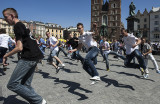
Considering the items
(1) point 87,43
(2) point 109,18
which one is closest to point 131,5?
(1) point 87,43

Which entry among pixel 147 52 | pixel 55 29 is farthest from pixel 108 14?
pixel 147 52

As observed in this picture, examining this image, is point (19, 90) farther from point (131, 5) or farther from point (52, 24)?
point (52, 24)

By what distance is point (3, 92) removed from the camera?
3.82m

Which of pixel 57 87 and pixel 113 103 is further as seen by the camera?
pixel 57 87

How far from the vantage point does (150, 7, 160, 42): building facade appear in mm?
61812

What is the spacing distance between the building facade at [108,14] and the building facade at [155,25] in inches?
592

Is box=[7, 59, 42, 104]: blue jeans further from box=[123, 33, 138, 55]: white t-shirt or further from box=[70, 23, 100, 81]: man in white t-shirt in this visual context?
box=[123, 33, 138, 55]: white t-shirt

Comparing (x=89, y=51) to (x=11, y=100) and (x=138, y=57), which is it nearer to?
(x=138, y=57)

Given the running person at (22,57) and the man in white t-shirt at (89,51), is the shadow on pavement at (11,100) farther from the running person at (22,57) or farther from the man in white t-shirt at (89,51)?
the man in white t-shirt at (89,51)

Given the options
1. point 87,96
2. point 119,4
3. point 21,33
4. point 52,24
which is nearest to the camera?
point 21,33

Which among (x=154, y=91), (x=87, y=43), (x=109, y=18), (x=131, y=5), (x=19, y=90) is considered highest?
(x=109, y=18)

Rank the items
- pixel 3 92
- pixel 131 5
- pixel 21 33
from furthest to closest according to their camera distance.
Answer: pixel 131 5 → pixel 3 92 → pixel 21 33

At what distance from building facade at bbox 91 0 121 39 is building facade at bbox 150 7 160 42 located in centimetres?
1505

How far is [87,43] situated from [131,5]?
2132cm
